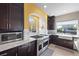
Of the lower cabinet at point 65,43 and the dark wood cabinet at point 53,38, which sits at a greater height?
the dark wood cabinet at point 53,38

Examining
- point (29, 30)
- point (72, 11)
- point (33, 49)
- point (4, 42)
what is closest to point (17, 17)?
point (29, 30)

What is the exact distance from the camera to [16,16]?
1718 millimetres

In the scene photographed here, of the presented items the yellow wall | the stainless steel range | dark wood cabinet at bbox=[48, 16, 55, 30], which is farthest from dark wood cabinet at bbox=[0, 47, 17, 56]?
dark wood cabinet at bbox=[48, 16, 55, 30]

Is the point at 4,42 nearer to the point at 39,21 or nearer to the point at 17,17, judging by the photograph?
the point at 17,17

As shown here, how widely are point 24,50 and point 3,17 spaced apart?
700 mm

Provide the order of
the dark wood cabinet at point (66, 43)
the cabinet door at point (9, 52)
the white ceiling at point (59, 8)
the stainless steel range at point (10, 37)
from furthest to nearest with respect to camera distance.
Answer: the dark wood cabinet at point (66, 43)
the white ceiling at point (59, 8)
the stainless steel range at point (10, 37)
the cabinet door at point (9, 52)

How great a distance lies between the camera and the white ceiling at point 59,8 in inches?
60.4

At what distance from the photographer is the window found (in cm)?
157

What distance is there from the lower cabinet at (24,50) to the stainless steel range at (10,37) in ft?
0.71

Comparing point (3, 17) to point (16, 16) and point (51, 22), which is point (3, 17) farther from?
point (51, 22)

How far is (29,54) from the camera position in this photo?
1.63 m

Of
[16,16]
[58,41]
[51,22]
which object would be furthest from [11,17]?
[58,41]

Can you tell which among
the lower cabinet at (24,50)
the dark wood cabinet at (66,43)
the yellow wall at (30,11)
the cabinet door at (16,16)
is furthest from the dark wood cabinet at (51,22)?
the cabinet door at (16,16)

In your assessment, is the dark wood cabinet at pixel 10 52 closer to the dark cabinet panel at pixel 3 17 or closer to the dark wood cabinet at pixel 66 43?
the dark cabinet panel at pixel 3 17
